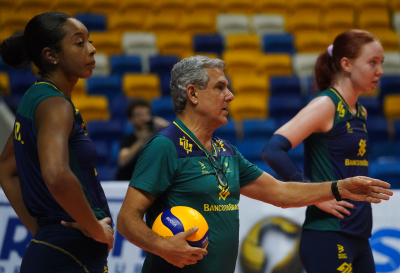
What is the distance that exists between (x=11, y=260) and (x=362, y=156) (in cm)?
287

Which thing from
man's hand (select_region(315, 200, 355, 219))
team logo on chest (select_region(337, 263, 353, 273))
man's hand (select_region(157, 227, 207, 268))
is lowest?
team logo on chest (select_region(337, 263, 353, 273))

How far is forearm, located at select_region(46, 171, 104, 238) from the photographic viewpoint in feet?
6.19

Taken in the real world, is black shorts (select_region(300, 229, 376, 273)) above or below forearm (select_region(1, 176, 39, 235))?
below

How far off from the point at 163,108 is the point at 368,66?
16.4 ft

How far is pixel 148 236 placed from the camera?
6.60ft

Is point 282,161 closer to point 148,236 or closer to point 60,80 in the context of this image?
point 148,236

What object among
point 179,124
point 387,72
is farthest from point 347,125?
point 387,72

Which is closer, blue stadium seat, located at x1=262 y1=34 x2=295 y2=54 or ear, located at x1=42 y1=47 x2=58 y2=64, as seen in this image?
ear, located at x1=42 y1=47 x2=58 y2=64

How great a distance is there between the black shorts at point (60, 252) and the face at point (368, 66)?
1.90 meters

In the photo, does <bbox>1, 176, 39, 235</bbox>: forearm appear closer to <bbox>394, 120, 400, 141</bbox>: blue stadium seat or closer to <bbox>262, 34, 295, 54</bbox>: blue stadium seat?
<bbox>394, 120, 400, 141</bbox>: blue stadium seat

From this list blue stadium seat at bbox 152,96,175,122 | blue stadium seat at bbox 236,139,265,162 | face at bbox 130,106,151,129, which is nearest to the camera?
face at bbox 130,106,151,129

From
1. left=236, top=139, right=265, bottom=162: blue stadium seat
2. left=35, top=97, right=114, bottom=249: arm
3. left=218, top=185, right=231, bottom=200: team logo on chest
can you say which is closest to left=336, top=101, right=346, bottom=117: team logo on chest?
left=218, top=185, right=231, bottom=200: team logo on chest

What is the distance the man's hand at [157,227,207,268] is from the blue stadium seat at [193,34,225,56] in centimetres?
790

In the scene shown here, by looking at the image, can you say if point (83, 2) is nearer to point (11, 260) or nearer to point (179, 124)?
point (11, 260)
